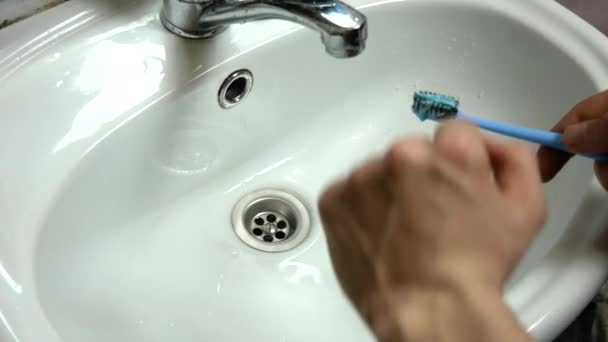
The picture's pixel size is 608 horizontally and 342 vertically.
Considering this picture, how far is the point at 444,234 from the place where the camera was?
26 cm

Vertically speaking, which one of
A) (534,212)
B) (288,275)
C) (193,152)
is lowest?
(288,275)

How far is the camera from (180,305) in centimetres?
50

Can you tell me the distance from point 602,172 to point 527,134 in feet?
0.22

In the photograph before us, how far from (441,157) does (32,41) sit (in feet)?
1.04

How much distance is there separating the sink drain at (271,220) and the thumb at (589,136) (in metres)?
0.25

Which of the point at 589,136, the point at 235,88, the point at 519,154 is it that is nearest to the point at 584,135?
the point at 589,136

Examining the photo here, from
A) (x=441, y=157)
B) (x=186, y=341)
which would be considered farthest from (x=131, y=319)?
(x=441, y=157)

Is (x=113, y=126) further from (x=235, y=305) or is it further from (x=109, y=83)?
(x=235, y=305)

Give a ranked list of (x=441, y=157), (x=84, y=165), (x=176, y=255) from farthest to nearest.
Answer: (x=176, y=255) < (x=84, y=165) < (x=441, y=157)

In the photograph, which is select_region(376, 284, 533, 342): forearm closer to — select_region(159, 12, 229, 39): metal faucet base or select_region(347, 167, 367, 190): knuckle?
select_region(347, 167, 367, 190): knuckle

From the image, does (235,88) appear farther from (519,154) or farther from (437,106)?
(519,154)

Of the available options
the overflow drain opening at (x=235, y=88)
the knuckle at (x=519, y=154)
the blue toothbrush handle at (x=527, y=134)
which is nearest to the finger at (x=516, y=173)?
the knuckle at (x=519, y=154)

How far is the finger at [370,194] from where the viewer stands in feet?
0.91

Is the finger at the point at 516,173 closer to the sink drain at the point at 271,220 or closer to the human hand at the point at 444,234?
the human hand at the point at 444,234
